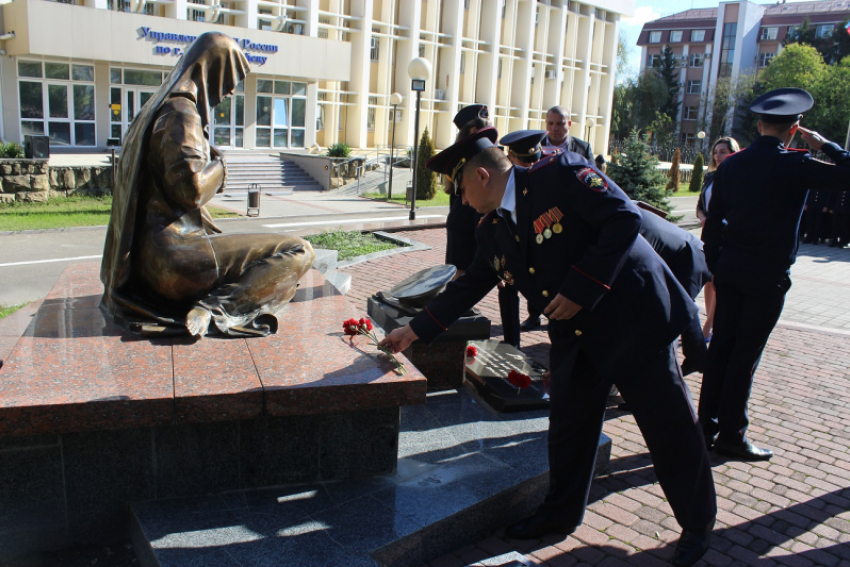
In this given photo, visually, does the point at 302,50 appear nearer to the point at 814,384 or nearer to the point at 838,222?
the point at 838,222

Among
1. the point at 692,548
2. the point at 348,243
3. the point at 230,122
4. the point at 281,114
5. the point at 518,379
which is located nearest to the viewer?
the point at 692,548

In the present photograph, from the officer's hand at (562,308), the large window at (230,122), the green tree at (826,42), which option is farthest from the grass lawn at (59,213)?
the green tree at (826,42)

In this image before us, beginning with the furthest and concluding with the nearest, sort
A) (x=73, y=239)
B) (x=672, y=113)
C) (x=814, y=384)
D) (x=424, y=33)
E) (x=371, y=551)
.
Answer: (x=672, y=113)
(x=424, y=33)
(x=73, y=239)
(x=814, y=384)
(x=371, y=551)

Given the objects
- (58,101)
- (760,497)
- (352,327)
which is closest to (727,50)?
(58,101)

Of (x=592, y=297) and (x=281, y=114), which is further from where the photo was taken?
(x=281, y=114)

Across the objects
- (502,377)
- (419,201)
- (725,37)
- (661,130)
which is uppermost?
(725,37)

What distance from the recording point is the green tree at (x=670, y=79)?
256 ft

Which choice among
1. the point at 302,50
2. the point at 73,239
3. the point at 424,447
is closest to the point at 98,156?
the point at 302,50

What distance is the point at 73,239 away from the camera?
13.2 m

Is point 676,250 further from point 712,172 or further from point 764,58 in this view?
point 764,58

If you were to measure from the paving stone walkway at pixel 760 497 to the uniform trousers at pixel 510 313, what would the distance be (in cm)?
36

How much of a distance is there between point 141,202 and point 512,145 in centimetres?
246

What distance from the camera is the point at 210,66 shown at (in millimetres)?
4320

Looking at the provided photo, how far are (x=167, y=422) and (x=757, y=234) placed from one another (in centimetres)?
348
